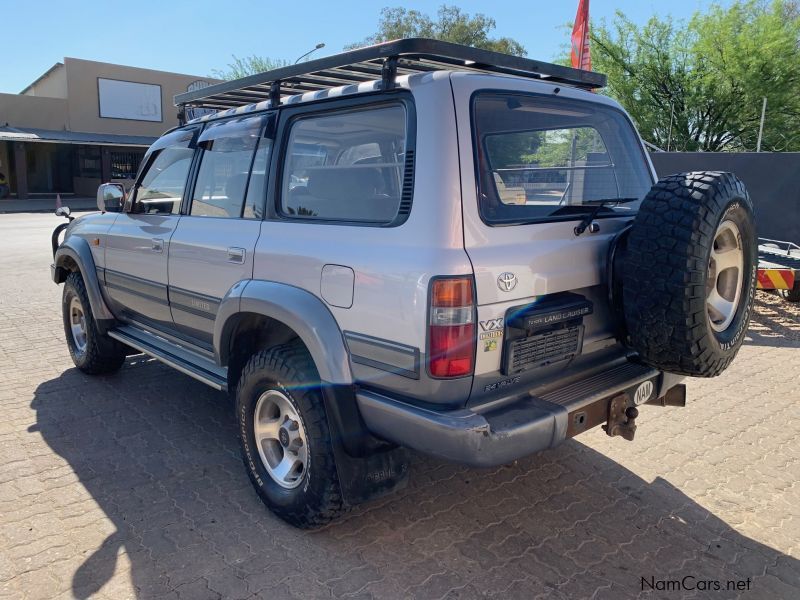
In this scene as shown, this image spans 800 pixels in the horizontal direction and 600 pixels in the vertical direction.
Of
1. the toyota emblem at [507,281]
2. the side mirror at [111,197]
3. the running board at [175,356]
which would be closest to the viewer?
the toyota emblem at [507,281]

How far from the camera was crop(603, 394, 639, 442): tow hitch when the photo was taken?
9.33 ft

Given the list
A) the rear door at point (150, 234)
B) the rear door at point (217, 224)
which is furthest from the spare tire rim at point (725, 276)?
the rear door at point (150, 234)

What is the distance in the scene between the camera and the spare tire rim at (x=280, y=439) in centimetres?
304

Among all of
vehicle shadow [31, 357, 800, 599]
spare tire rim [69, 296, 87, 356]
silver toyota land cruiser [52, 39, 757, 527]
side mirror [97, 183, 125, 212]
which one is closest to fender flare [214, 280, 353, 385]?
silver toyota land cruiser [52, 39, 757, 527]

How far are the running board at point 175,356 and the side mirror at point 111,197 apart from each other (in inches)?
35.4

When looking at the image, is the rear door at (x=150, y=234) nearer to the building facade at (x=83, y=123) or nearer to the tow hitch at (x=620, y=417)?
the tow hitch at (x=620, y=417)

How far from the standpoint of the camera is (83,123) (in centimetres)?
3200

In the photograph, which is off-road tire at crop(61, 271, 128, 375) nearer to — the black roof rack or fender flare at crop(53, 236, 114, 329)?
fender flare at crop(53, 236, 114, 329)

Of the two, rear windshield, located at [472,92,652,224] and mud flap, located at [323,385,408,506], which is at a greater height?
rear windshield, located at [472,92,652,224]

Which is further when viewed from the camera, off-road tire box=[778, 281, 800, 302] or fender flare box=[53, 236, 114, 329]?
off-road tire box=[778, 281, 800, 302]

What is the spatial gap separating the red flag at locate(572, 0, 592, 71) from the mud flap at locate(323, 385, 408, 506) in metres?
9.93

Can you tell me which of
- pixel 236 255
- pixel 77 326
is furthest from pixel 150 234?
pixel 77 326

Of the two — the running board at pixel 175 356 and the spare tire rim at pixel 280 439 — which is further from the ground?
the running board at pixel 175 356

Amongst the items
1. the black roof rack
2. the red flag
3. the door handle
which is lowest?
the door handle
